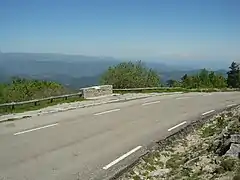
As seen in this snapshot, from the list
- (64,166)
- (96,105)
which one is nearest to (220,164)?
(64,166)

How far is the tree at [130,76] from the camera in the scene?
53719mm

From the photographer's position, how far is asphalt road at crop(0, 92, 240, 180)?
9578 mm

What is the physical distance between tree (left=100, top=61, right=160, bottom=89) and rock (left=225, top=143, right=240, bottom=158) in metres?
41.9

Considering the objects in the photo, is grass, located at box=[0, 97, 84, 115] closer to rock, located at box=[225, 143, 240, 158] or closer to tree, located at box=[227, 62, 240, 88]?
rock, located at box=[225, 143, 240, 158]

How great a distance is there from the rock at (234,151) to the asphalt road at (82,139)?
3004 mm

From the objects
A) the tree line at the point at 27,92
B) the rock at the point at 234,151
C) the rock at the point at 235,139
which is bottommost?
the tree line at the point at 27,92

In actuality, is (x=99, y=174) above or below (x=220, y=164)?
below

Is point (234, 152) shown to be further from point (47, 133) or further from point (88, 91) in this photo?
point (88, 91)

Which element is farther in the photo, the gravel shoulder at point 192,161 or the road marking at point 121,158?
the road marking at point 121,158

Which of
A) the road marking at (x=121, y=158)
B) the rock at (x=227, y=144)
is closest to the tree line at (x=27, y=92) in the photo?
the road marking at (x=121, y=158)

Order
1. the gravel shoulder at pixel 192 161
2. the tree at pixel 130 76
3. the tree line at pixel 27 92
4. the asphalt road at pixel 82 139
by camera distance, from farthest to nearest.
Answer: the tree at pixel 130 76 → the tree line at pixel 27 92 → the asphalt road at pixel 82 139 → the gravel shoulder at pixel 192 161

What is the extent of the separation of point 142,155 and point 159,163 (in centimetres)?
85

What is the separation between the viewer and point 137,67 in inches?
2333

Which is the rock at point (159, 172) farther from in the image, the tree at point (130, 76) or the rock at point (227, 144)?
the tree at point (130, 76)
